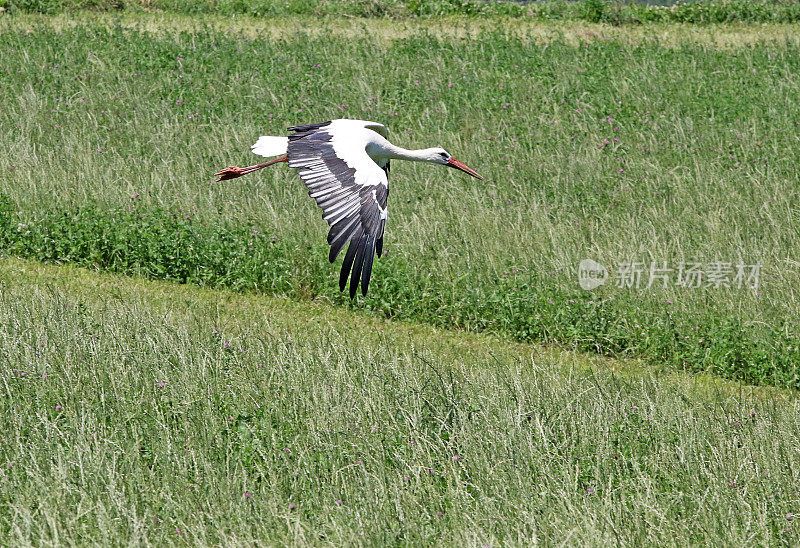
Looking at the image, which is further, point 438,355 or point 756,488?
point 438,355

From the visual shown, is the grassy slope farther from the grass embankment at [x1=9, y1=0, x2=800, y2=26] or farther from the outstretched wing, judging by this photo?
the grass embankment at [x1=9, y1=0, x2=800, y2=26]

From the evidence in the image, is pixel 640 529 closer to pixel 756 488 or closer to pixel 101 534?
pixel 756 488

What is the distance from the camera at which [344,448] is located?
5199mm

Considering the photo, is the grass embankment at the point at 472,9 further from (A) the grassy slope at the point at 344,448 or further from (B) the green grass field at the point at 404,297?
(A) the grassy slope at the point at 344,448

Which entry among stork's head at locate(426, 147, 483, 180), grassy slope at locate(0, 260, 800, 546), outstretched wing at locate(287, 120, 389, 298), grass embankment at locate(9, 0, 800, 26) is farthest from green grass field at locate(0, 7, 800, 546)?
stork's head at locate(426, 147, 483, 180)

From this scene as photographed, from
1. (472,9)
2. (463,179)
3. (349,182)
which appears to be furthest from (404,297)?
(472,9)

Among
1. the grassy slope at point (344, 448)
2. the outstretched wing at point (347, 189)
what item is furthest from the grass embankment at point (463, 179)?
the outstretched wing at point (347, 189)

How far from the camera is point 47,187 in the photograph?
10.4 m

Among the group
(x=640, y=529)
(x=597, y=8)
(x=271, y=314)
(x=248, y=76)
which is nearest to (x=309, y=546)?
(x=640, y=529)

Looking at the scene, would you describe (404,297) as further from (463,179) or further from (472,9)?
(472,9)

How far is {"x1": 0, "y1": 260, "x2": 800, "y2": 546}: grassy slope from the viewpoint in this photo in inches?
175

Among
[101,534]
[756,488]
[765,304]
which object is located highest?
[101,534]

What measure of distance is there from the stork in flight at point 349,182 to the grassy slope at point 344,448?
0.87 metres

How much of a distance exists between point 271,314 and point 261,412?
2.92 metres
